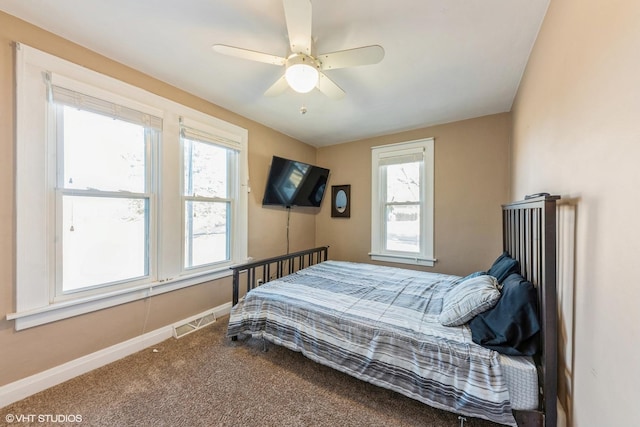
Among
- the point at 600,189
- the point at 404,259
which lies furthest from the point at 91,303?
the point at 404,259

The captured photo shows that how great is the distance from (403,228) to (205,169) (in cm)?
274

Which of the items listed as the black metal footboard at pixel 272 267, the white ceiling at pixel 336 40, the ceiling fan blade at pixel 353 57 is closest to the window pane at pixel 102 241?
the black metal footboard at pixel 272 267

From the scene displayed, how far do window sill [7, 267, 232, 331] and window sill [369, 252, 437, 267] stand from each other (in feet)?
7.96

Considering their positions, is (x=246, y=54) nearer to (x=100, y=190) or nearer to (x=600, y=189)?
(x=100, y=190)

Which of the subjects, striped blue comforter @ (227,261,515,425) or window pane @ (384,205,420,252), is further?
window pane @ (384,205,420,252)

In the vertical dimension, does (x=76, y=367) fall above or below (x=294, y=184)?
below

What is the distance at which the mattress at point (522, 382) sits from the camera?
1145 millimetres

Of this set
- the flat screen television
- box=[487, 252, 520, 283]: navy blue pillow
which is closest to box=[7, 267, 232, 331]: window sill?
the flat screen television

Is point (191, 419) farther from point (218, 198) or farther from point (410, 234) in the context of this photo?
point (410, 234)

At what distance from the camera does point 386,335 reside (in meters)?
1.48

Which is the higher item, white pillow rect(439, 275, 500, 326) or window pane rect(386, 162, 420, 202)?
window pane rect(386, 162, 420, 202)

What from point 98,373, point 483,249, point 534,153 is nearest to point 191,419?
point 98,373

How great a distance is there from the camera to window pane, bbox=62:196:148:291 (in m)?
1.75

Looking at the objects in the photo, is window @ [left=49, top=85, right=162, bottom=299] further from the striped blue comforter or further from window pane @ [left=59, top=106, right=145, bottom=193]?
the striped blue comforter
